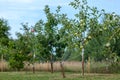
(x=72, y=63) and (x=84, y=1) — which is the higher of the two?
(x=84, y=1)

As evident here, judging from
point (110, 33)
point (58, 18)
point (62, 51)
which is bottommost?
point (110, 33)

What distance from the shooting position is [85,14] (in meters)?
22.5

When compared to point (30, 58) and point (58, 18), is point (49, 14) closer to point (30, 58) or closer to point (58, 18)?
point (58, 18)

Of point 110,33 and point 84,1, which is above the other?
point 84,1

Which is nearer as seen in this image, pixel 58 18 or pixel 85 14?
pixel 85 14

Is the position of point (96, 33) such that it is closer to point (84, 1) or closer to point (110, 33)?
point (110, 33)

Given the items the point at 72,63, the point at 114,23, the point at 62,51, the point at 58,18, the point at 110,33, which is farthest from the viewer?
the point at 72,63

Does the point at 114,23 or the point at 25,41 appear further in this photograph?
the point at 25,41

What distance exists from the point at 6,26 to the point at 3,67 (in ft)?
15.3

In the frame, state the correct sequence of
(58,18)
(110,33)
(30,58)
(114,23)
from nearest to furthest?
(110,33) → (114,23) → (58,18) → (30,58)

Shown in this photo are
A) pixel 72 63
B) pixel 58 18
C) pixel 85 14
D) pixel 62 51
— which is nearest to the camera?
pixel 85 14

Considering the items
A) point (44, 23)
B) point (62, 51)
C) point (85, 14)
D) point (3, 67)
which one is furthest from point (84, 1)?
point (3, 67)

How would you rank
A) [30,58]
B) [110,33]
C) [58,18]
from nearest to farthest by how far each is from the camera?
[110,33] < [58,18] < [30,58]

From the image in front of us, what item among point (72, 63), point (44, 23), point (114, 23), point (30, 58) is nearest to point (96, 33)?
point (114, 23)
